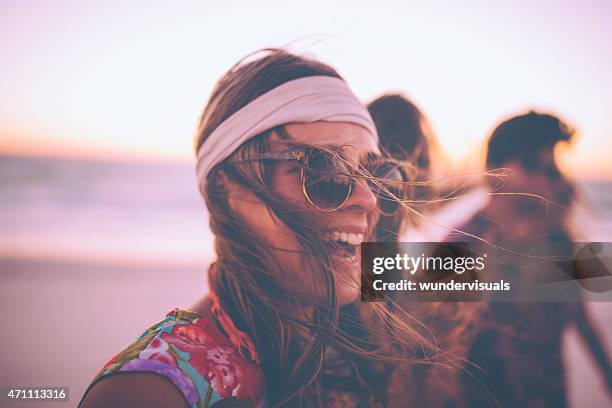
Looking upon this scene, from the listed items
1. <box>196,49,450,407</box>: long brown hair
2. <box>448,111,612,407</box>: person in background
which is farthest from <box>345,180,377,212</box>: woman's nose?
<box>448,111,612,407</box>: person in background

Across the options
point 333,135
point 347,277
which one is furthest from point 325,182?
point 347,277

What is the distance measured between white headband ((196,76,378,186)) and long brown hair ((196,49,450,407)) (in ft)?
0.07

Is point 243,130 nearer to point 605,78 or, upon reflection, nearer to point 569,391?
point 605,78

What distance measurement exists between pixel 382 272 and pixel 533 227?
0.47 metres

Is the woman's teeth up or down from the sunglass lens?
down

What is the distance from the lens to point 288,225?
1.32m

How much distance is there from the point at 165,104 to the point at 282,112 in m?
0.47

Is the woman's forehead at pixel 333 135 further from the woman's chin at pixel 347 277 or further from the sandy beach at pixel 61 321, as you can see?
the sandy beach at pixel 61 321

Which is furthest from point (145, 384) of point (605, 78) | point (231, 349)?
point (605, 78)

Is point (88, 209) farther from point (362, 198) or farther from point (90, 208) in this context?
point (362, 198)

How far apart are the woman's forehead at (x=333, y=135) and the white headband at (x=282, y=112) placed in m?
0.01

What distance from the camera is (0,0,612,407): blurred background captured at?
1485 mm

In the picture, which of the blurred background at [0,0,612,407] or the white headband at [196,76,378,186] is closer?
the white headband at [196,76,378,186]

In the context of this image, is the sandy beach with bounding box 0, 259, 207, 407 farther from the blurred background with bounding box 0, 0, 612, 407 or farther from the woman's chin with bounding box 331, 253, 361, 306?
the woman's chin with bounding box 331, 253, 361, 306
